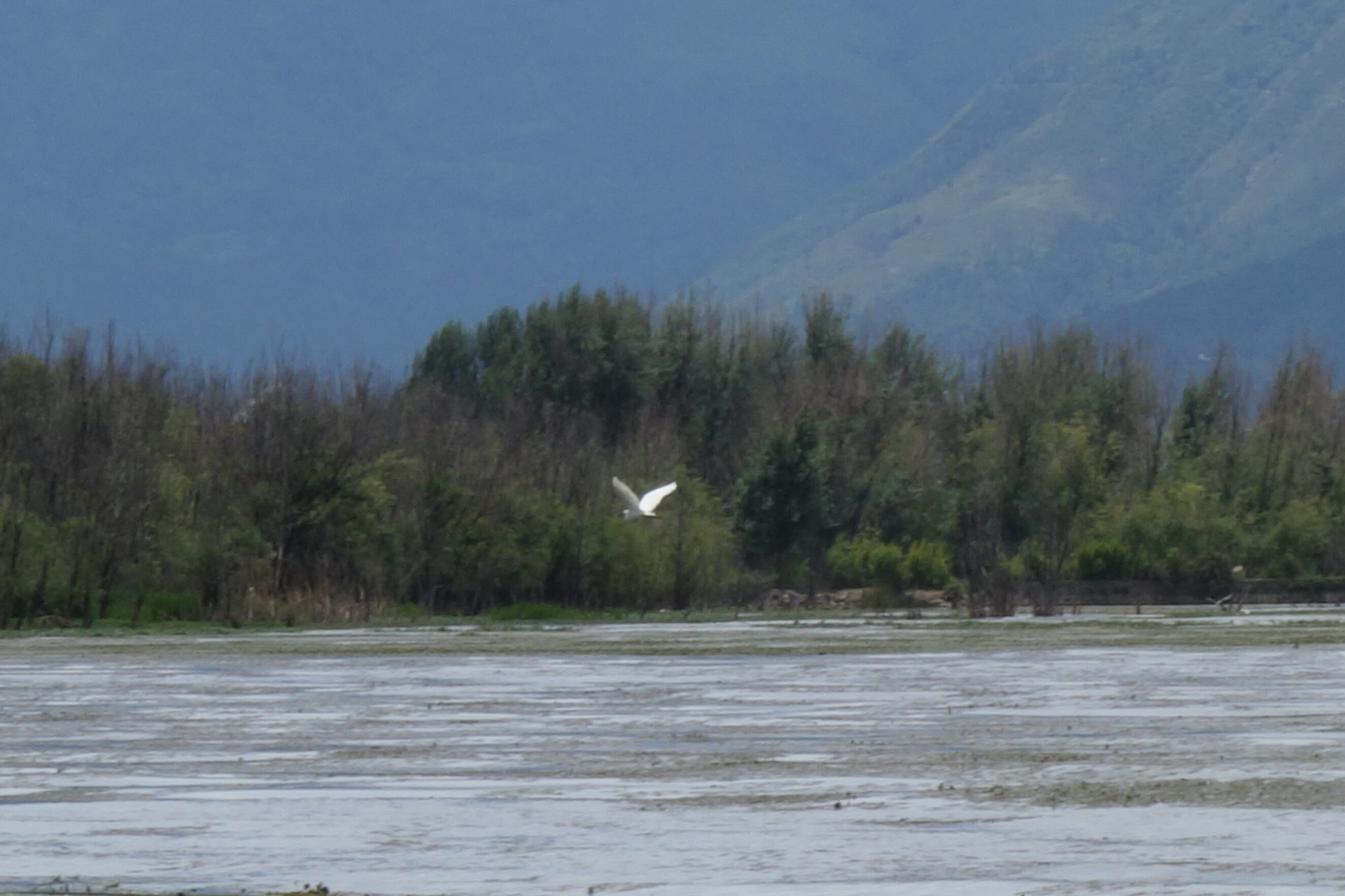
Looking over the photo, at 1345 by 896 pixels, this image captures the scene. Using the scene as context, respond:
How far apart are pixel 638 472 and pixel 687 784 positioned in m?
55.7

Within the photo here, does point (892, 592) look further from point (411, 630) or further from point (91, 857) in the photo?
point (91, 857)

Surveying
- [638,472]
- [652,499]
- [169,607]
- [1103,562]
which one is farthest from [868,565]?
[169,607]

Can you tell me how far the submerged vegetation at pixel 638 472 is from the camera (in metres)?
51.4

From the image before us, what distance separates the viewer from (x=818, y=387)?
7688 centimetres

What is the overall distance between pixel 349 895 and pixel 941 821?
12.8 feet

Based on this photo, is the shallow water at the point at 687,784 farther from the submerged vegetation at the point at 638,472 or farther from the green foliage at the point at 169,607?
the submerged vegetation at the point at 638,472

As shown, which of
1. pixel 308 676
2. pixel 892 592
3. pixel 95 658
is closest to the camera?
pixel 308 676

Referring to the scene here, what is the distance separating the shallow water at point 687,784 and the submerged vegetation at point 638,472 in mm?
24459

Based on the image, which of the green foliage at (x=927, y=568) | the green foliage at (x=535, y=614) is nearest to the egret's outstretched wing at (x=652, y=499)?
the green foliage at (x=535, y=614)

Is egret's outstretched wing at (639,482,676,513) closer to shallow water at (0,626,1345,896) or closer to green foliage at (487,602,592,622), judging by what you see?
green foliage at (487,602,592,622)

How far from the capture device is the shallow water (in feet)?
38.6

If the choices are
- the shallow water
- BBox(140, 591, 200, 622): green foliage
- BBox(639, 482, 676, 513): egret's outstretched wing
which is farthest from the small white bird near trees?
the shallow water

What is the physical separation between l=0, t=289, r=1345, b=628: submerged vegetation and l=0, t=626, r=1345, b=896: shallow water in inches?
963

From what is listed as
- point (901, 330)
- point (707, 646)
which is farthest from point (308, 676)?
point (901, 330)
